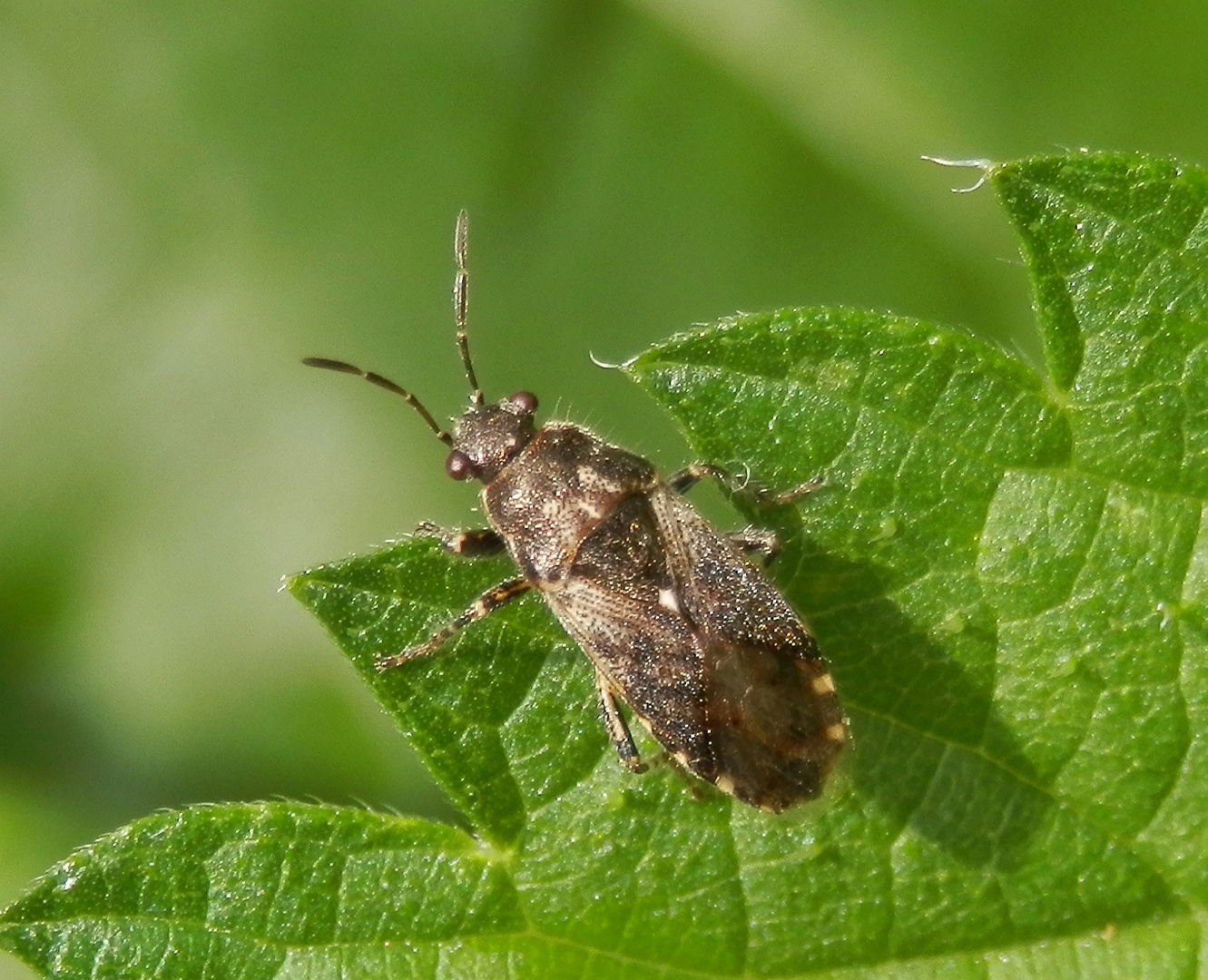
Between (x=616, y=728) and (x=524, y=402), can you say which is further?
(x=524, y=402)

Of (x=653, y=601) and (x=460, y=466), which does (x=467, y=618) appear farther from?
(x=460, y=466)

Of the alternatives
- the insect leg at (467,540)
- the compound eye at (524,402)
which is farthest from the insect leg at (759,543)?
the compound eye at (524,402)

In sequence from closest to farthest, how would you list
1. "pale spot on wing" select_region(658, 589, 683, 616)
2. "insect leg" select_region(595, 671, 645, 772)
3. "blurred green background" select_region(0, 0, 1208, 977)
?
"insect leg" select_region(595, 671, 645, 772) → "pale spot on wing" select_region(658, 589, 683, 616) → "blurred green background" select_region(0, 0, 1208, 977)

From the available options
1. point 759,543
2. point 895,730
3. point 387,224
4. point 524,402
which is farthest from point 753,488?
point 387,224

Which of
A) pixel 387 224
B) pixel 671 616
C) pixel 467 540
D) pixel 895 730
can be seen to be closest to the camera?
pixel 895 730

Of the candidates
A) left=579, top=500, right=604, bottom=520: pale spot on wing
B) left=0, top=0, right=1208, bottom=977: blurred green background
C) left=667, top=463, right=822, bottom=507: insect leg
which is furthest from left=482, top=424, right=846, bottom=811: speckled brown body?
left=0, top=0, right=1208, bottom=977: blurred green background

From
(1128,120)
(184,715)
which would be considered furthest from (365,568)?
(1128,120)

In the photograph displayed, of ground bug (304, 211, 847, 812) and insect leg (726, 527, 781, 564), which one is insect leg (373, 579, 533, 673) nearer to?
ground bug (304, 211, 847, 812)
